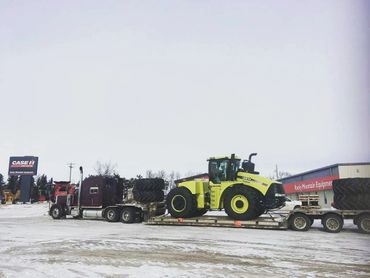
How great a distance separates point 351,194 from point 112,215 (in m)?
13.0

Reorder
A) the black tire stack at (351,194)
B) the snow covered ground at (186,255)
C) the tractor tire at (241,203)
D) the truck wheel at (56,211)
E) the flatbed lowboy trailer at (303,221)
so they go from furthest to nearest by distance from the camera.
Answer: the truck wheel at (56,211) → the tractor tire at (241,203) → the black tire stack at (351,194) → the flatbed lowboy trailer at (303,221) → the snow covered ground at (186,255)

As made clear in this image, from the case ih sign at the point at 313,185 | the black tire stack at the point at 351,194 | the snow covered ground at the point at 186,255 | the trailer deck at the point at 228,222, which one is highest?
the case ih sign at the point at 313,185

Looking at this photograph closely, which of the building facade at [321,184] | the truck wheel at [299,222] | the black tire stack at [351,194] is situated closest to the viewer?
the black tire stack at [351,194]

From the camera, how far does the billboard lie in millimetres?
64625

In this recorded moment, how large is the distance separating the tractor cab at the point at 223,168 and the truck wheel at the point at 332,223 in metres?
4.46

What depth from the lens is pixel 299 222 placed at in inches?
583

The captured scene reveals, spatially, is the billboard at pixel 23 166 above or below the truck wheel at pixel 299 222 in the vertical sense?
above

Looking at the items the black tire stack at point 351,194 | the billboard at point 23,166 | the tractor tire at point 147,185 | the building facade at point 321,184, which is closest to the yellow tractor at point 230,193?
the black tire stack at point 351,194

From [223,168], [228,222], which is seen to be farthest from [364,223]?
[223,168]

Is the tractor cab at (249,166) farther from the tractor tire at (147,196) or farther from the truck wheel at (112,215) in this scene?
the truck wheel at (112,215)

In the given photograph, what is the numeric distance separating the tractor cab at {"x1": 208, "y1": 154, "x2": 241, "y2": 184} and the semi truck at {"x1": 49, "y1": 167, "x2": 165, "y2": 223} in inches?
189

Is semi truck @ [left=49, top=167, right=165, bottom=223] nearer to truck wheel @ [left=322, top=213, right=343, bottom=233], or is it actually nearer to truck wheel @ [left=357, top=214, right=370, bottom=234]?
truck wheel @ [left=322, top=213, right=343, bottom=233]

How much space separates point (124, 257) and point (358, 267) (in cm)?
569

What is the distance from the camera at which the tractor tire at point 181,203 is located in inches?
674
